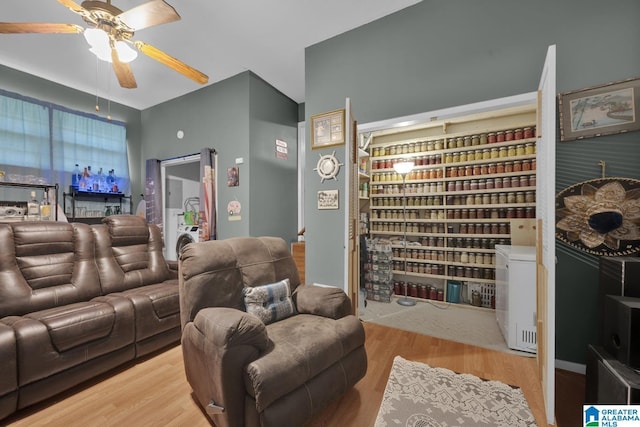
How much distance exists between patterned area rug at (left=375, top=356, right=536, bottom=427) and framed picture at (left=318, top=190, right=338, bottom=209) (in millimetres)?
1697

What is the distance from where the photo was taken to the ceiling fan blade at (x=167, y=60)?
83.4 inches

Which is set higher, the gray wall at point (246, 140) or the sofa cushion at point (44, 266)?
the gray wall at point (246, 140)

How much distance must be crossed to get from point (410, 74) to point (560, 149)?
142 cm

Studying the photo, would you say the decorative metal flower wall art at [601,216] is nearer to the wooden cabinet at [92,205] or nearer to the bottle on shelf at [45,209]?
the bottle on shelf at [45,209]

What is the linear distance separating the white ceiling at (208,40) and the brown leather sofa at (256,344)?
7.82 feet

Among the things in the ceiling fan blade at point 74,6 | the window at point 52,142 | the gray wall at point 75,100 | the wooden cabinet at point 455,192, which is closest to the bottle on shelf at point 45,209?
the window at point 52,142

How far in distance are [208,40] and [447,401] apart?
412cm

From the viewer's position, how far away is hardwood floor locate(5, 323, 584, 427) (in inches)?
61.0

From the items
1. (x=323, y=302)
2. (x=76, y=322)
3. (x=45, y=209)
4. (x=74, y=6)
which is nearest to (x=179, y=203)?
(x=45, y=209)

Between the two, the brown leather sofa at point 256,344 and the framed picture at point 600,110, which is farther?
the framed picture at point 600,110

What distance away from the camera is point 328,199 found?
121 inches

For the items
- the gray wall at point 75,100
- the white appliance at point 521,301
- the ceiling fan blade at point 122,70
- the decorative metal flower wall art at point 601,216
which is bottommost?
the white appliance at point 521,301

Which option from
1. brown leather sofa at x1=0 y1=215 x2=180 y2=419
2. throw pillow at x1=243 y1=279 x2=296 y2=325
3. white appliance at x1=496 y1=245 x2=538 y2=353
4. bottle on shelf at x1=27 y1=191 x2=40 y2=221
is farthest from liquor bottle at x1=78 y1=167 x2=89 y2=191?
white appliance at x1=496 y1=245 x2=538 y2=353

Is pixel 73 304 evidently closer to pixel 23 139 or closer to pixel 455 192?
pixel 23 139
